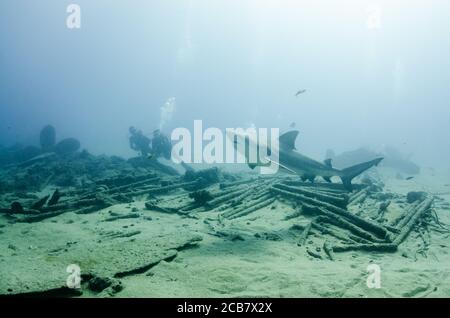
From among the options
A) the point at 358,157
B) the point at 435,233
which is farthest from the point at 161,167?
the point at 358,157

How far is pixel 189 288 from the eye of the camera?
5309 mm

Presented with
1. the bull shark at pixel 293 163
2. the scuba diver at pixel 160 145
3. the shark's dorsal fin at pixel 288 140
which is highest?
the shark's dorsal fin at pixel 288 140

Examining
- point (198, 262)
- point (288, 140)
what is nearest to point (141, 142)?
point (288, 140)

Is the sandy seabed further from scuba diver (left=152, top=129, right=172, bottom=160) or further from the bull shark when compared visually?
scuba diver (left=152, top=129, right=172, bottom=160)

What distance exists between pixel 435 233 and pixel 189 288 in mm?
8297

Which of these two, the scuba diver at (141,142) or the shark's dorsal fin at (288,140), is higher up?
the shark's dorsal fin at (288,140)

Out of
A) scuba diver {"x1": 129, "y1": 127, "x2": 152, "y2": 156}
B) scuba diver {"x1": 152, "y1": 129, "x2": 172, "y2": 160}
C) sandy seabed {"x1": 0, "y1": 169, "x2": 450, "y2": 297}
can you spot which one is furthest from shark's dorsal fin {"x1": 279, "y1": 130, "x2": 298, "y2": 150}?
scuba diver {"x1": 129, "y1": 127, "x2": 152, "y2": 156}

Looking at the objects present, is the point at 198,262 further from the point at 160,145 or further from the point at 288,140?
the point at 160,145

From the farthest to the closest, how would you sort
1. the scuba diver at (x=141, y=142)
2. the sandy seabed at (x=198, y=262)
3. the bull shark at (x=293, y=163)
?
the scuba diver at (x=141, y=142) < the bull shark at (x=293, y=163) < the sandy seabed at (x=198, y=262)

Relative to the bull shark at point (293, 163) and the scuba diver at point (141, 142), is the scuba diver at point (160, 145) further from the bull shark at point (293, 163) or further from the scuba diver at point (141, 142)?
the bull shark at point (293, 163)

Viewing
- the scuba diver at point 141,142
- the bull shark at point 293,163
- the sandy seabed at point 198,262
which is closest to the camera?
the sandy seabed at point 198,262

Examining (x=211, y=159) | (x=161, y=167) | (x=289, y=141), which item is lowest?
(x=211, y=159)

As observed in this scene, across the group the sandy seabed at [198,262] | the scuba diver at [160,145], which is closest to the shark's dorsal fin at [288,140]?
the sandy seabed at [198,262]
